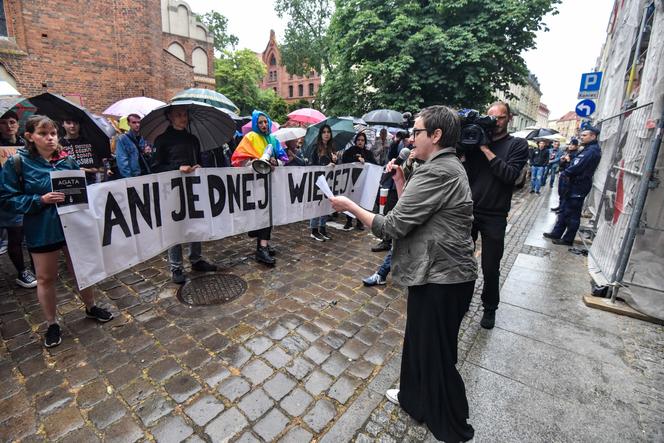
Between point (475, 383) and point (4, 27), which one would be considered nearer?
point (475, 383)

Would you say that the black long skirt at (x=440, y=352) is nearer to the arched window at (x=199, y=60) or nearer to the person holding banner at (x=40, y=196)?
the person holding banner at (x=40, y=196)

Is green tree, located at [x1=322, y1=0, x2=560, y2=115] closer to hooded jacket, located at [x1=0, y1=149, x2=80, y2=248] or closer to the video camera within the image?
the video camera

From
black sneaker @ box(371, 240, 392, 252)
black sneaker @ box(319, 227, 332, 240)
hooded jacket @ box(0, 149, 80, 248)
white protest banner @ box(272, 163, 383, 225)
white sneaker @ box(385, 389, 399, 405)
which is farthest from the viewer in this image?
black sneaker @ box(319, 227, 332, 240)

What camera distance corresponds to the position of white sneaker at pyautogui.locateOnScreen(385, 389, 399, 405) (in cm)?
239

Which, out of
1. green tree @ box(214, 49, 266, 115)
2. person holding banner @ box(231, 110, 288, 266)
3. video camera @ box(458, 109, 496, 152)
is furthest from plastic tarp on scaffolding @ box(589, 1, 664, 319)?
green tree @ box(214, 49, 266, 115)

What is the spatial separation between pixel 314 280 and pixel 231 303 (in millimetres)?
1165

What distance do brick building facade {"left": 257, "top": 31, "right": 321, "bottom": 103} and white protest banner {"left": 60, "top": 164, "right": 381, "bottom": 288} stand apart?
2225 inches

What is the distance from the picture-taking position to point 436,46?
12.4 metres

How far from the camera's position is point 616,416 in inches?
92.8

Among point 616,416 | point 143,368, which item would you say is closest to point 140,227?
point 143,368

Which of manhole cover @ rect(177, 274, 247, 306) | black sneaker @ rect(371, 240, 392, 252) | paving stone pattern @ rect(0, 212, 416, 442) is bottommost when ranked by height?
paving stone pattern @ rect(0, 212, 416, 442)

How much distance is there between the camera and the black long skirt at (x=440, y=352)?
1958mm

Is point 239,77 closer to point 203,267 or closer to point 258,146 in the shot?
point 258,146

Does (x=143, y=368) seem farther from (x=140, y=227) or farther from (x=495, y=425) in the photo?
(x=495, y=425)
